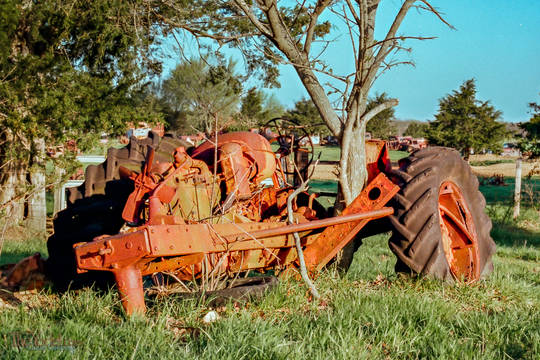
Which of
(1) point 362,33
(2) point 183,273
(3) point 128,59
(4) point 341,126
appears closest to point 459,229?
(4) point 341,126

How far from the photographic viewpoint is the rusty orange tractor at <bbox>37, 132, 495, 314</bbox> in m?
3.72

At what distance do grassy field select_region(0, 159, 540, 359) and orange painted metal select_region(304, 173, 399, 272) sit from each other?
240 millimetres

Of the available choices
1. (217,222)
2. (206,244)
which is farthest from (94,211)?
(206,244)

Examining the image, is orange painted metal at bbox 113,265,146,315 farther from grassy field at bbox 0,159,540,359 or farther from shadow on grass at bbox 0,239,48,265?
shadow on grass at bbox 0,239,48,265

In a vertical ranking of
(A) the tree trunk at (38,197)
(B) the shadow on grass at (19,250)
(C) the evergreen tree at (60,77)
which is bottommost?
(B) the shadow on grass at (19,250)

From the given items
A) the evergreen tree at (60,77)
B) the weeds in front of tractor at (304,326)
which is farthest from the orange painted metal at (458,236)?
the evergreen tree at (60,77)

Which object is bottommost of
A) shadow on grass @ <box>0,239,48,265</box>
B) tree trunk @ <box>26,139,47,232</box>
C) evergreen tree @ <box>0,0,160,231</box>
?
shadow on grass @ <box>0,239,48,265</box>

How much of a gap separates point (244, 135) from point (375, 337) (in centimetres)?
238

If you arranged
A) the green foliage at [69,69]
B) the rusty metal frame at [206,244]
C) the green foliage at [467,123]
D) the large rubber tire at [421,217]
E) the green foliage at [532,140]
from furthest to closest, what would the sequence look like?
the green foliage at [467,123], the green foliage at [532,140], the green foliage at [69,69], the large rubber tire at [421,217], the rusty metal frame at [206,244]

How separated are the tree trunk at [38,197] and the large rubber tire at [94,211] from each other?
5636mm

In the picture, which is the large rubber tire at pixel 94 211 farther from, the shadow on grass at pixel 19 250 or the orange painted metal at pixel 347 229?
the shadow on grass at pixel 19 250

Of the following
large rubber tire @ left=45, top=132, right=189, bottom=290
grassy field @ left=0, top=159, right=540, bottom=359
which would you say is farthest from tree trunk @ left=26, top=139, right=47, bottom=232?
grassy field @ left=0, top=159, right=540, bottom=359

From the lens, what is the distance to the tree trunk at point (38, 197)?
1109 cm

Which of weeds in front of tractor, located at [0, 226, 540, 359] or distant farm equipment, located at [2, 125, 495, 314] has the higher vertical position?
distant farm equipment, located at [2, 125, 495, 314]
